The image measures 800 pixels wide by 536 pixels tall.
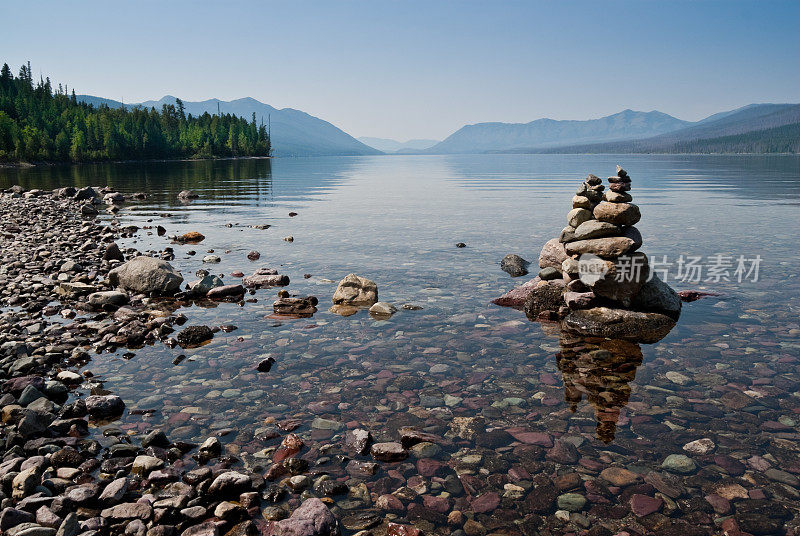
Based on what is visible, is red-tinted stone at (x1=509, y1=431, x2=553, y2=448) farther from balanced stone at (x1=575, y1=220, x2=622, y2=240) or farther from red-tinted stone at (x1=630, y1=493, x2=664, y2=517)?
balanced stone at (x1=575, y1=220, x2=622, y2=240)

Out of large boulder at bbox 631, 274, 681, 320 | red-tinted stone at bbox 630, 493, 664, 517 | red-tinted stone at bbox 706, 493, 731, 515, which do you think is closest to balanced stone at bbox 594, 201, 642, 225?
large boulder at bbox 631, 274, 681, 320

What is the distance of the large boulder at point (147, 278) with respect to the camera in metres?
17.1

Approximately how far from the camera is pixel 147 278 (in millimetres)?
17219

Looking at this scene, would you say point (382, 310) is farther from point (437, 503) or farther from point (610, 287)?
point (437, 503)

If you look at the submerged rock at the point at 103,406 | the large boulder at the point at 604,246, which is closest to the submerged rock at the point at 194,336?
the submerged rock at the point at 103,406

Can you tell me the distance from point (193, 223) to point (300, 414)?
99.2ft

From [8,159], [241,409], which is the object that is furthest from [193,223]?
[8,159]

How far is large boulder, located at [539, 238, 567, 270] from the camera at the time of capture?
18.4m

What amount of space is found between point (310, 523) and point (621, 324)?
11.0 m

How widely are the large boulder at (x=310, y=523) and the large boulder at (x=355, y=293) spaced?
10270 millimetres

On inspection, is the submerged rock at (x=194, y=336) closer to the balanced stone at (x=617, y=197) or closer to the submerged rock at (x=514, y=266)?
the submerged rock at (x=514, y=266)

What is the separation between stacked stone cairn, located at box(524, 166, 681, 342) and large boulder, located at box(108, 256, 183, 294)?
11940mm

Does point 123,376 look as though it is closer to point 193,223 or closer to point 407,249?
point 407,249

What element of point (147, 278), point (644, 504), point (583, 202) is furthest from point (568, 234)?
point (147, 278)
